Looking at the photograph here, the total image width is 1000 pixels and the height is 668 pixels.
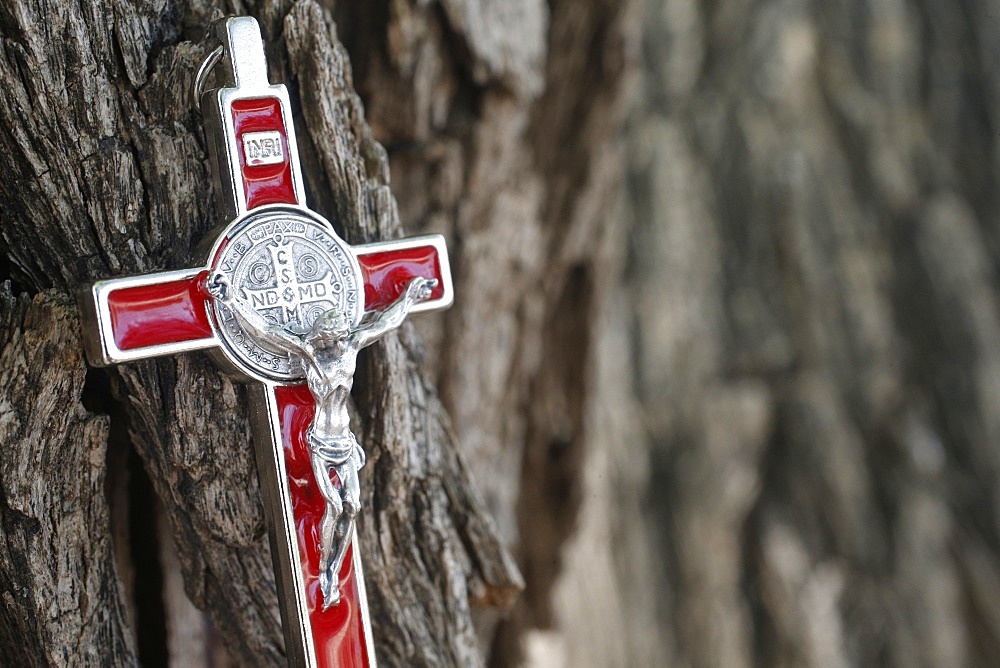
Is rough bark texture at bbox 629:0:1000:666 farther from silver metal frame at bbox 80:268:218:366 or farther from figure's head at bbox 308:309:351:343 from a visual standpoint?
silver metal frame at bbox 80:268:218:366

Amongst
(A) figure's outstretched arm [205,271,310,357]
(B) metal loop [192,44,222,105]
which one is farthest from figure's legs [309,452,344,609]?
(B) metal loop [192,44,222,105]

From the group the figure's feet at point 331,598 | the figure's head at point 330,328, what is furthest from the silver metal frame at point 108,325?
the figure's feet at point 331,598

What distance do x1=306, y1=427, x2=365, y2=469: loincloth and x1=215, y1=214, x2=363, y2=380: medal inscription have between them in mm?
66

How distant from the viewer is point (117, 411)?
109cm

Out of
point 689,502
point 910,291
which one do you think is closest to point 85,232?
point 689,502

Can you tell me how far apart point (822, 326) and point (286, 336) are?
1.60 metres

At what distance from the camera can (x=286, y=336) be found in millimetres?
941

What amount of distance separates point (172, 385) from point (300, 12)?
0.44 metres

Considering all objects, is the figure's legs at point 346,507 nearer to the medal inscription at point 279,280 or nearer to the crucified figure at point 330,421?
the crucified figure at point 330,421

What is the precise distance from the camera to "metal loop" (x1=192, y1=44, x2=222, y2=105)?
0.98m

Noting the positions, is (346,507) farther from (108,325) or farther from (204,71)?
(204,71)

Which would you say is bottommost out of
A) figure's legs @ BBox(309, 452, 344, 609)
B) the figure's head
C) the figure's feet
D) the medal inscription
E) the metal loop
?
the figure's feet

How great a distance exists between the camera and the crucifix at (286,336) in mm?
940

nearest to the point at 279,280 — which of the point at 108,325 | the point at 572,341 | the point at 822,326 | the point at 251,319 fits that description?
the point at 251,319
